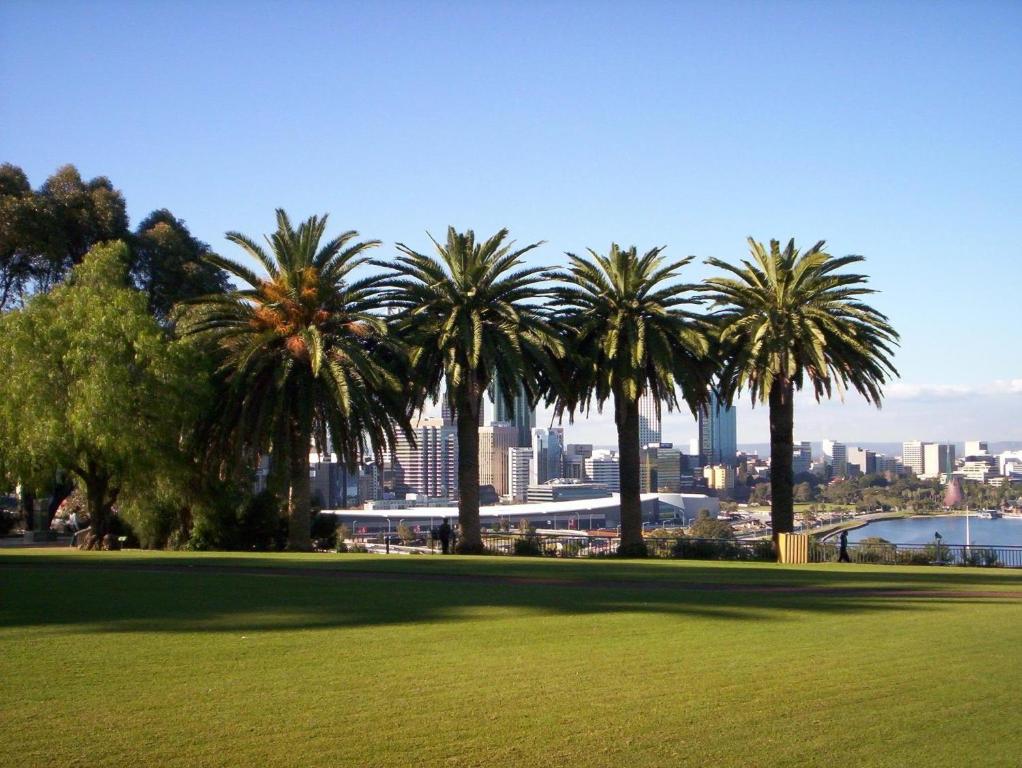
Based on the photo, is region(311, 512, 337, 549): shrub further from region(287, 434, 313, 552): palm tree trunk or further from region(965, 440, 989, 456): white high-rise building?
region(965, 440, 989, 456): white high-rise building

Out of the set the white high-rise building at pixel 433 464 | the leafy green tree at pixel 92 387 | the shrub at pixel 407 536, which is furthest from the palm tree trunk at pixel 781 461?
the white high-rise building at pixel 433 464

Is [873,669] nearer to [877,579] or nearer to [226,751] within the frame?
[226,751]

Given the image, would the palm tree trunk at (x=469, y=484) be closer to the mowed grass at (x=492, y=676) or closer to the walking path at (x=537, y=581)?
the walking path at (x=537, y=581)

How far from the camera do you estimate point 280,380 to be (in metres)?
36.8

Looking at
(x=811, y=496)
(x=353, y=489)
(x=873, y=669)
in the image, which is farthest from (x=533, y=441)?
(x=873, y=669)

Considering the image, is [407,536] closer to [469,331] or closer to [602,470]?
[469,331]

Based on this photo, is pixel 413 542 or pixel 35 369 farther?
pixel 413 542

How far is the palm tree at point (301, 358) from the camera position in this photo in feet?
123

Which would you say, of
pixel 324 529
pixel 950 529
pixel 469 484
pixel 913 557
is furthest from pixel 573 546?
pixel 950 529

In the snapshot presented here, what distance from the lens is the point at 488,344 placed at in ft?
129

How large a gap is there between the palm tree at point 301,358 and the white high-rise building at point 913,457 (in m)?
96.5

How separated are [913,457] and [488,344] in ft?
375

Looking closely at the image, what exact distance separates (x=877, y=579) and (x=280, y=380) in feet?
66.7

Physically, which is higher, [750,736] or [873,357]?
[873,357]
